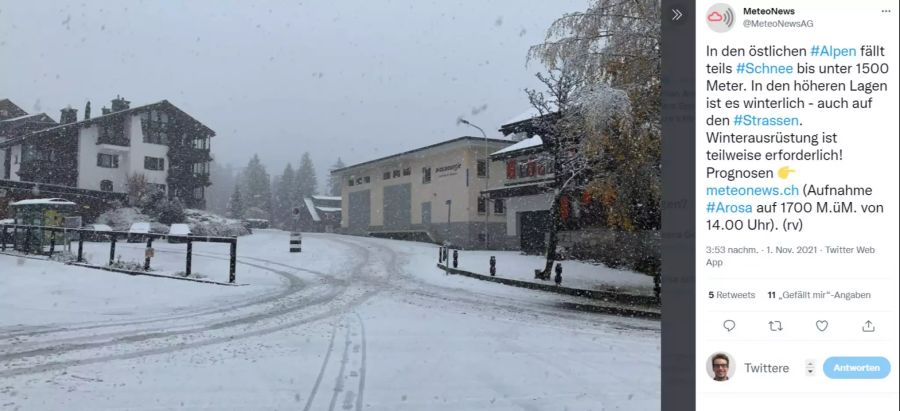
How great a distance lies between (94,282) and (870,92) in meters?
14.2

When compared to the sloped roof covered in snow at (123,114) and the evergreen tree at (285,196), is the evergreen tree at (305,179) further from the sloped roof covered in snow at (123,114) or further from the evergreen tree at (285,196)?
the sloped roof covered in snow at (123,114)

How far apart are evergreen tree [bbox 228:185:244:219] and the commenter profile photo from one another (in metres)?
50.5

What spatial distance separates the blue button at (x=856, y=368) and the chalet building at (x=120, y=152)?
102 feet

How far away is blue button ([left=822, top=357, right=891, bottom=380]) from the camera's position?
1804mm

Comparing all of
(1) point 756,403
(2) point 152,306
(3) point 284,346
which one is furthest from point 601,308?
(1) point 756,403

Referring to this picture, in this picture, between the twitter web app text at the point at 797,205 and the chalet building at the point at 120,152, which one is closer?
the twitter web app text at the point at 797,205

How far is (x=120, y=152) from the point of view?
33625mm

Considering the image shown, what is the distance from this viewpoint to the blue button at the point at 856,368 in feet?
5.92

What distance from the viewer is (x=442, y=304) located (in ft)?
39.8

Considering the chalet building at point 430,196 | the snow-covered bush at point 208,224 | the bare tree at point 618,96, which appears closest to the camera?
the bare tree at point 618,96

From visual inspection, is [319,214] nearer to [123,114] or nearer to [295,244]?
[123,114]

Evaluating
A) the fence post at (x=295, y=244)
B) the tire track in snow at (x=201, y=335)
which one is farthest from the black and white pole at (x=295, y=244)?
the tire track in snow at (x=201, y=335)

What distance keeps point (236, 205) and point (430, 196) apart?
22196 mm

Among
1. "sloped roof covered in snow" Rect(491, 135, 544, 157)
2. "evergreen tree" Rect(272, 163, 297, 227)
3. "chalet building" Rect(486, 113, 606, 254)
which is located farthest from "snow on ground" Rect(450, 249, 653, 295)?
"evergreen tree" Rect(272, 163, 297, 227)
